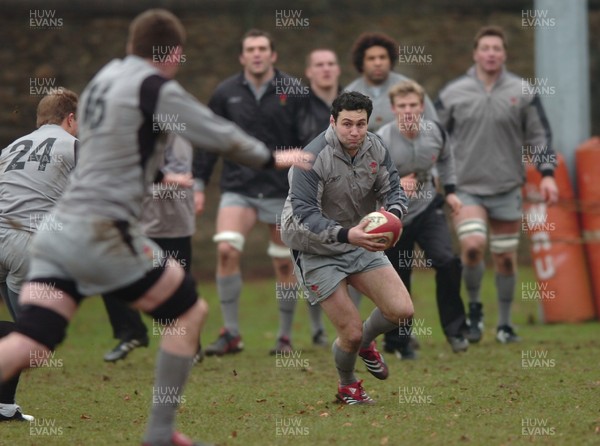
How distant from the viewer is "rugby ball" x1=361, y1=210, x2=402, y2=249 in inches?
274

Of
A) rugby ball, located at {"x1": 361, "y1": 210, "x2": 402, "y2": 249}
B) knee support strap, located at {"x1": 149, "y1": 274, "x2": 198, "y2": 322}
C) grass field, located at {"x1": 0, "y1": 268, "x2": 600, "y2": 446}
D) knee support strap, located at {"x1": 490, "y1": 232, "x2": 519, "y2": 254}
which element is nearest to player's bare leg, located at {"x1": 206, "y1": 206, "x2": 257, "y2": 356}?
grass field, located at {"x1": 0, "y1": 268, "x2": 600, "y2": 446}

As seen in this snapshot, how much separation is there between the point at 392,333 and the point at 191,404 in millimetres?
2719

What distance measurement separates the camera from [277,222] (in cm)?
1088

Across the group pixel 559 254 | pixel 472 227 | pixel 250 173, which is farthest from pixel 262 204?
pixel 559 254

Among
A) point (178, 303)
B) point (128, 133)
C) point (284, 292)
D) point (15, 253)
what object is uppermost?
point (128, 133)

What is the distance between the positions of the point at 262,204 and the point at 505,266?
2467 mm

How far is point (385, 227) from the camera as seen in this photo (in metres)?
6.98

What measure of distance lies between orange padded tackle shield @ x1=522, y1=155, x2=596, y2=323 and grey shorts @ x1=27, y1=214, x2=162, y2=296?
25.7 feet

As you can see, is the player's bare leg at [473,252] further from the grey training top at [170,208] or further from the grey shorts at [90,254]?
the grey shorts at [90,254]

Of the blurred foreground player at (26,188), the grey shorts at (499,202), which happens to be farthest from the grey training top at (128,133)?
the grey shorts at (499,202)

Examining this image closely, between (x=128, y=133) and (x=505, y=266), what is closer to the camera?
(x=128, y=133)

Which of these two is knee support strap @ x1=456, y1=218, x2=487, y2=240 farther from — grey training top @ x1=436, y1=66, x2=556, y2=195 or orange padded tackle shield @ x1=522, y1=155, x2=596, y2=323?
orange padded tackle shield @ x1=522, y1=155, x2=596, y2=323

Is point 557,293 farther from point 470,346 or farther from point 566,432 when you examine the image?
point 566,432

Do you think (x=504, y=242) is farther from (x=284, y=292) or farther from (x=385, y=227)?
(x=385, y=227)
